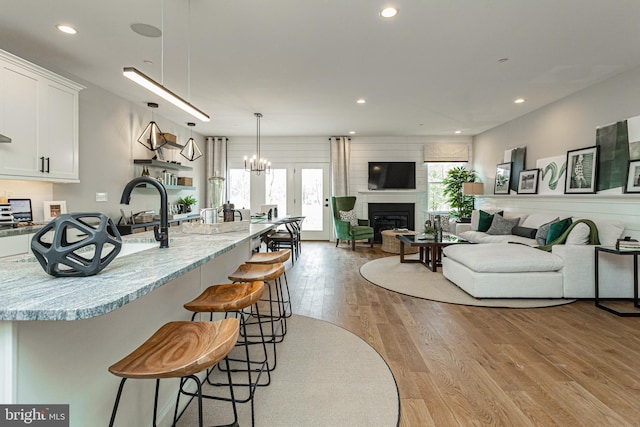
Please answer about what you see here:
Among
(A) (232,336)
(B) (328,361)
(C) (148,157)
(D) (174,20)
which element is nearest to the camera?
(A) (232,336)

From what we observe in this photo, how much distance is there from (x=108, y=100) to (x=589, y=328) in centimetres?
646

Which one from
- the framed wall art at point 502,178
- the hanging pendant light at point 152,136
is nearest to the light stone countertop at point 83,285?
the hanging pendant light at point 152,136

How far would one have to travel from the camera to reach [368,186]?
839 cm

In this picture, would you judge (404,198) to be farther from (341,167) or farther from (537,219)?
(537,219)

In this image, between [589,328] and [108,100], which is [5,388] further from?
[108,100]

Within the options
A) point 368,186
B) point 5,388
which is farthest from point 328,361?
point 368,186

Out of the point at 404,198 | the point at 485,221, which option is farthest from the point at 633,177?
the point at 404,198

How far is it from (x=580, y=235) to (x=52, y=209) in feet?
20.6

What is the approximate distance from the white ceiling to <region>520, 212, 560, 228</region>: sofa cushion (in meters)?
1.87

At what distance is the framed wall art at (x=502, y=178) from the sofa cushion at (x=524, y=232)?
3.69ft

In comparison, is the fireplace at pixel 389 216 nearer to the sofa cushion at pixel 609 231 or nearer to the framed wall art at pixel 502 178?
the framed wall art at pixel 502 178

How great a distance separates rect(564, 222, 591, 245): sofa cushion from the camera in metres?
3.95

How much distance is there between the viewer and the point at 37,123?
3453mm

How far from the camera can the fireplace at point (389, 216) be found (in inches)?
330
